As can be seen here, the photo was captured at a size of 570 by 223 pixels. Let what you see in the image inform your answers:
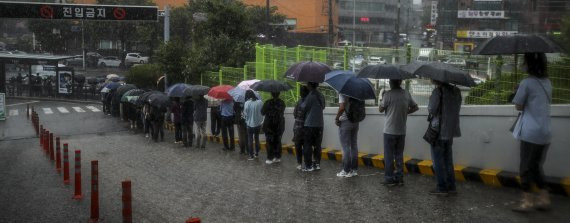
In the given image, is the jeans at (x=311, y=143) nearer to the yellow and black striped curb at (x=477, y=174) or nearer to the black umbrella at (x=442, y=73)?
the yellow and black striped curb at (x=477, y=174)

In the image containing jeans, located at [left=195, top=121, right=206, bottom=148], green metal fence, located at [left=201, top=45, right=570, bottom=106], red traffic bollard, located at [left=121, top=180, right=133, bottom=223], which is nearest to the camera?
red traffic bollard, located at [left=121, top=180, right=133, bottom=223]

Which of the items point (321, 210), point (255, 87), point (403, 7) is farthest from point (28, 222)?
point (403, 7)

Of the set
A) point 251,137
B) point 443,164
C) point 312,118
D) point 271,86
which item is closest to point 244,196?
point 312,118

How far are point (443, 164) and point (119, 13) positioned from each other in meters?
20.0

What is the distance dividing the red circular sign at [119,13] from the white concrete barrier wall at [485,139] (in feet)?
52.1

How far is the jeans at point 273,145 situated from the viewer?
1272 cm

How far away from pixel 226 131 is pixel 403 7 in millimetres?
23809

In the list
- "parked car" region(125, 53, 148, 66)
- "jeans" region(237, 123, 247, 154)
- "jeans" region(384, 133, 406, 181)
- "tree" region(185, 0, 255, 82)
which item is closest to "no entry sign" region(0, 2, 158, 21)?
"tree" region(185, 0, 255, 82)

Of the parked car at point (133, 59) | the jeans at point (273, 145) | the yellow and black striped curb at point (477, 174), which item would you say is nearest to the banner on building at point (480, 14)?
the yellow and black striped curb at point (477, 174)

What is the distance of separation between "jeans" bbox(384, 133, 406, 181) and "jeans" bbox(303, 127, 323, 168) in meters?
1.86

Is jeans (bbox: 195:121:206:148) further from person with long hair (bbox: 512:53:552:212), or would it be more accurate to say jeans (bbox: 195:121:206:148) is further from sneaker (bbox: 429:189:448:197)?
person with long hair (bbox: 512:53:552:212)

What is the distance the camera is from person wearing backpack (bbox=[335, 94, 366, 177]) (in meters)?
10.2

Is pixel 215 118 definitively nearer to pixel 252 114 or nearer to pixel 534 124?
pixel 252 114

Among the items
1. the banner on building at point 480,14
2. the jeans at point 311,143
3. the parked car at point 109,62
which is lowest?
the jeans at point 311,143
